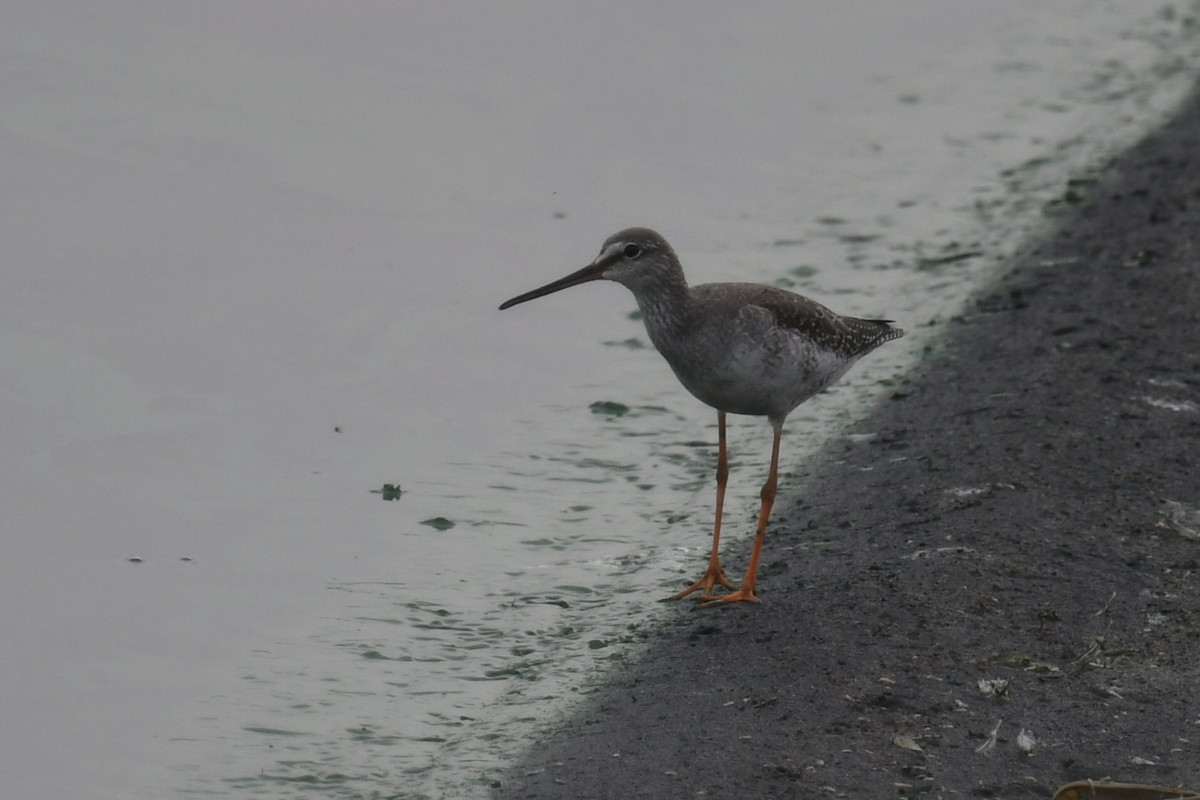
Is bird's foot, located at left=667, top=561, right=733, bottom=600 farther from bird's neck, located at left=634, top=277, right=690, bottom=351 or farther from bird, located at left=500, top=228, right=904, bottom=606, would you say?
bird's neck, located at left=634, top=277, right=690, bottom=351

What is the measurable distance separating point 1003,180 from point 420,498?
293 inches

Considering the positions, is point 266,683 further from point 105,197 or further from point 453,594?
point 105,197

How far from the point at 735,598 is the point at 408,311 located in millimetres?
4389

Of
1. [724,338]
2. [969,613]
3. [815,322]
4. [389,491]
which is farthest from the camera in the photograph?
[389,491]

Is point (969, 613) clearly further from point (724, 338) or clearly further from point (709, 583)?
point (724, 338)

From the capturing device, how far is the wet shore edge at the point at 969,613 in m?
6.81

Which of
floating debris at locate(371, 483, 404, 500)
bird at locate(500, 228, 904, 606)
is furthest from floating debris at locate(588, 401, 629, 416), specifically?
bird at locate(500, 228, 904, 606)

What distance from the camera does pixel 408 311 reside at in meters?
11.9

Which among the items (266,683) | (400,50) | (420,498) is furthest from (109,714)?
(400,50)

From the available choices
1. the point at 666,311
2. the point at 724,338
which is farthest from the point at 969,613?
the point at 666,311

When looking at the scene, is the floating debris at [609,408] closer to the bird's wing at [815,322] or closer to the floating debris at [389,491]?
the floating debris at [389,491]

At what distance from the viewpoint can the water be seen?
7.88 meters

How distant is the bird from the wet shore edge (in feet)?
1.76

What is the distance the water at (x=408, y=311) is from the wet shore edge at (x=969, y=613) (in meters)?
0.49
